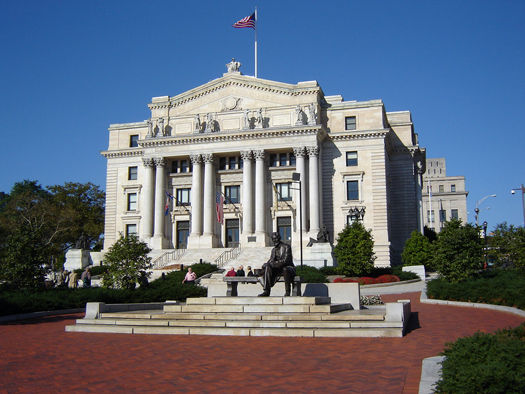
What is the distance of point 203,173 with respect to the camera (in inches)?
2363

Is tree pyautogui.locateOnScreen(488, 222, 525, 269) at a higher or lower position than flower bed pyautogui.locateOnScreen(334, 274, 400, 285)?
higher

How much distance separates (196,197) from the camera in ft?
191

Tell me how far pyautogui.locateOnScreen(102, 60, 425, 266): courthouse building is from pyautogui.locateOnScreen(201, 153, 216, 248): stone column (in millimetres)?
112

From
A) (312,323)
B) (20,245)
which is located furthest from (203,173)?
(312,323)

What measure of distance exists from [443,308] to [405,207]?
4023cm

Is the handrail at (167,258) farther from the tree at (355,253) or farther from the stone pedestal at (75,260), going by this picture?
the tree at (355,253)

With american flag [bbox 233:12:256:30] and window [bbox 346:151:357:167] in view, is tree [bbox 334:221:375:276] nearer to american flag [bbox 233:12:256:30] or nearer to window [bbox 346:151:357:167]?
window [bbox 346:151:357:167]

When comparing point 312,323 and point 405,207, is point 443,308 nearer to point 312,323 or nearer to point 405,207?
point 312,323

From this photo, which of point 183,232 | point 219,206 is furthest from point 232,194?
point 183,232

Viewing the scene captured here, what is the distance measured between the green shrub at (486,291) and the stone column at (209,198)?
32499 millimetres

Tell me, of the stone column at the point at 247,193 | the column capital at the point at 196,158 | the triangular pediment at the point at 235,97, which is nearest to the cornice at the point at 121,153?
the triangular pediment at the point at 235,97

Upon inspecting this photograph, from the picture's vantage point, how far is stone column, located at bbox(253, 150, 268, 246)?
55.4 metres

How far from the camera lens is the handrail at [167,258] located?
5275 cm

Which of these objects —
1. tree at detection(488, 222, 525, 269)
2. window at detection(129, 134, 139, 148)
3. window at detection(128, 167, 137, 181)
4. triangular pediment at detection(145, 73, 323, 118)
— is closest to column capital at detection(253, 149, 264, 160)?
triangular pediment at detection(145, 73, 323, 118)
